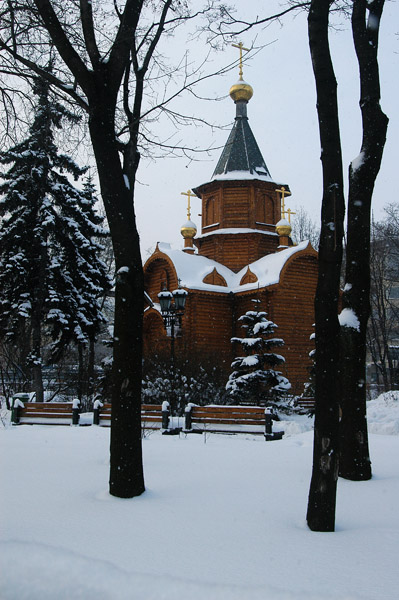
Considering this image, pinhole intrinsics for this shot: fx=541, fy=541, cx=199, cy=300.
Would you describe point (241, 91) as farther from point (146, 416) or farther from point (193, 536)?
point (193, 536)

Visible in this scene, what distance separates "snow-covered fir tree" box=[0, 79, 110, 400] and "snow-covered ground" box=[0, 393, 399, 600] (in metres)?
12.8

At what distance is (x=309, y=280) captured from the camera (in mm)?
24141

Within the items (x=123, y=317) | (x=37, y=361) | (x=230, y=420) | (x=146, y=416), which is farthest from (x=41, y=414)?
(x=123, y=317)

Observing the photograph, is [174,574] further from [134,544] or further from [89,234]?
[89,234]

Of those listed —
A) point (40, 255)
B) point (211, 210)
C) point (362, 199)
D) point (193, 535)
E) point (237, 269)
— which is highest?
point (211, 210)

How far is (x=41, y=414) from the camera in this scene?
46.5 feet

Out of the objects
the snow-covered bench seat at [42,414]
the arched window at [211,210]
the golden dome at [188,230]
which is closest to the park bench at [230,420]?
the snow-covered bench seat at [42,414]

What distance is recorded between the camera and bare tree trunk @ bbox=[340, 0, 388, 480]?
6.57 metres

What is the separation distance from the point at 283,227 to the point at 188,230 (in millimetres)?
5690

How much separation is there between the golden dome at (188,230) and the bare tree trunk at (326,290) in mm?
24968

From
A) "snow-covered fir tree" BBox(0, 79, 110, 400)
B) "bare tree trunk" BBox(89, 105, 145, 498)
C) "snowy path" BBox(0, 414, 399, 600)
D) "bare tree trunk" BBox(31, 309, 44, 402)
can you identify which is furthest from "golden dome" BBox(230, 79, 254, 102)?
"snowy path" BBox(0, 414, 399, 600)

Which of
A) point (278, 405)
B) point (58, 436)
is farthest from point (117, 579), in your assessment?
point (278, 405)

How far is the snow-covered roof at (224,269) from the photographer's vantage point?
2330 centimetres

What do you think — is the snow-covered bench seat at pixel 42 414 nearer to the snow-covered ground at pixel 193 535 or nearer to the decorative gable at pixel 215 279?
the snow-covered ground at pixel 193 535
